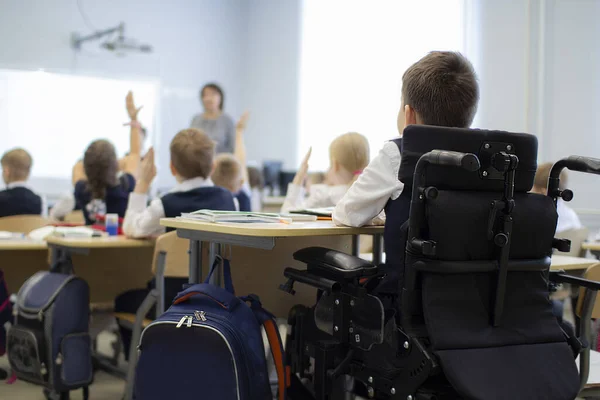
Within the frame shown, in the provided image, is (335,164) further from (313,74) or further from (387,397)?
(313,74)

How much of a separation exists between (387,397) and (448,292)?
390 mm

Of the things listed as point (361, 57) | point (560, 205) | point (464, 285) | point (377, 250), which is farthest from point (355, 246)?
point (361, 57)

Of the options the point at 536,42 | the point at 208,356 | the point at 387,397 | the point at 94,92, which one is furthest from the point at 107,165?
the point at 94,92

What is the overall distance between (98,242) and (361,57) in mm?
4918

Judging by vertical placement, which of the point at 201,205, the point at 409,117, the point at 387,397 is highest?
the point at 409,117

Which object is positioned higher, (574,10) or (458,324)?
(574,10)

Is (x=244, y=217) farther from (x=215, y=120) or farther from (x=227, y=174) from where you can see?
(x=215, y=120)

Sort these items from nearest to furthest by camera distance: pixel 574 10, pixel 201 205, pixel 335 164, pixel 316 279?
pixel 316 279 → pixel 201 205 → pixel 335 164 → pixel 574 10

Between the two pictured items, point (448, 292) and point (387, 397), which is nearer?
point (448, 292)

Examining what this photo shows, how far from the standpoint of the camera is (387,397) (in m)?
1.75

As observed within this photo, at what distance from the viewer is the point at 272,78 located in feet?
27.1

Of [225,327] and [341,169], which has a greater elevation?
[341,169]

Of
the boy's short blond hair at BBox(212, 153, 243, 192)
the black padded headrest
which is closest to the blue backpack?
the black padded headrest

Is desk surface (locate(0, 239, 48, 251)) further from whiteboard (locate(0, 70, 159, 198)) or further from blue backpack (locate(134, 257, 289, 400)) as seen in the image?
whiteboard (locate(0, 70, 159, 198))
